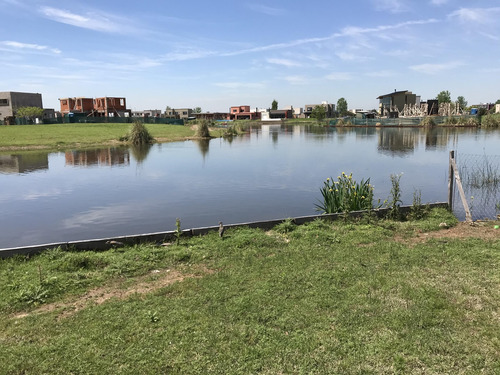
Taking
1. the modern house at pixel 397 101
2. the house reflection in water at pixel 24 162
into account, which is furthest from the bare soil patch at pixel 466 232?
the modern house at pixel 397 101

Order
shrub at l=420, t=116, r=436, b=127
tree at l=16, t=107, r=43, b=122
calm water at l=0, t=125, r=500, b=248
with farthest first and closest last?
tree at l=16, t=107, r=43, b=122 < shrub at l=420, t=116, r=436, b=127 < calm water at l=0, t=125, r=500, b=248

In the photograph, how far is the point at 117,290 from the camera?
6.64 m

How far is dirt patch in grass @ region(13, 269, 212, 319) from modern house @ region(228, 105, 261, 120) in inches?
6983

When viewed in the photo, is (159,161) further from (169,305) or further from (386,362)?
(386,362)

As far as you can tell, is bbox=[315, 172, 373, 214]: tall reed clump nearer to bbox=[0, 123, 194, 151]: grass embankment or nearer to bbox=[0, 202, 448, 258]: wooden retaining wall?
bbox=[0, 202, 448, 258]: wooden retaining wall

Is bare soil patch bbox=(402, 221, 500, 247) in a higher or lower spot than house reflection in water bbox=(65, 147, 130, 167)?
lower

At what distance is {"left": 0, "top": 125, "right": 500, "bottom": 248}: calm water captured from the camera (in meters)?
Answer: 12.7

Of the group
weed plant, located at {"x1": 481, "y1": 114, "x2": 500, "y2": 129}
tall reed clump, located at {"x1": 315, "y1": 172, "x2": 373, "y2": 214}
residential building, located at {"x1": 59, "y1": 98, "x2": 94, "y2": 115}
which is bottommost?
tall reed clump, located at {"x1": 315, "y1": 172, "x2": 373, "y2": 214}

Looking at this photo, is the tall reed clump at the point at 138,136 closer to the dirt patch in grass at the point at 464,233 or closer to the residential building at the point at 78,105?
the dirt patch in grass at the point at 464,233

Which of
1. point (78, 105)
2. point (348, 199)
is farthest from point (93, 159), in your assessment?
point (78, 105)

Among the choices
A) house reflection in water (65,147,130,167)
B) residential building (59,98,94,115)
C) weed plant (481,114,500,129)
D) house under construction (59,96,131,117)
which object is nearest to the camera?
house reflection in water (65,147,130,167)

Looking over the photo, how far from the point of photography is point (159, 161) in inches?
1208

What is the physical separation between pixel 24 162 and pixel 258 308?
103 feet

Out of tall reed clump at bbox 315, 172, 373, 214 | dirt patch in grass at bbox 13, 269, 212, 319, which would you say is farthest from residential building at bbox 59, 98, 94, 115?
dirt patch in grass at bbox 13, 269, 212, 319
